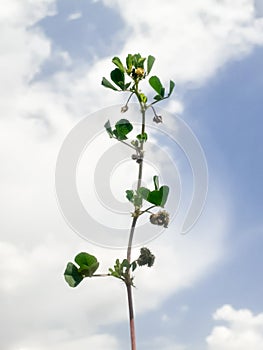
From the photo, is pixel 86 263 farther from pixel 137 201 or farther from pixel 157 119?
pixel 157 119

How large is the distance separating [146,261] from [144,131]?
56.6 inches

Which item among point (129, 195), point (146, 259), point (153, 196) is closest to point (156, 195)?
point (153, 196)

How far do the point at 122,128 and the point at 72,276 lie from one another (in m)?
1.77

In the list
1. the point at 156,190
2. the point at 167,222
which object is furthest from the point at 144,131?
the point at 167,222

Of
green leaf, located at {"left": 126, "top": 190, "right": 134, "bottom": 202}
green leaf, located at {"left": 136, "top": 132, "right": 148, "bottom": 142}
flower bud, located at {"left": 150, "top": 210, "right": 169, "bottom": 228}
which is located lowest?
flower bud, located at {"left": 150, "top": 210, "right": 169, "bottom": 228}

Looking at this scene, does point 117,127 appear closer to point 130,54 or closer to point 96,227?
point 130,54

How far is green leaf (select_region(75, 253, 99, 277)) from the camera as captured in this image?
5.04 m

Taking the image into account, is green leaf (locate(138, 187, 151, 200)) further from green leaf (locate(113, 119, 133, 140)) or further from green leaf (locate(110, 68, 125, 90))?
green leaf (locate(110, 68, 125, 90))

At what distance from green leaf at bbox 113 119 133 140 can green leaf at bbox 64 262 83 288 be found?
1586 mm

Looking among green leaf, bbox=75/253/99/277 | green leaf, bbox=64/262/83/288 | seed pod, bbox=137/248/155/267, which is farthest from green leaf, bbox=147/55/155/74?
green leaf, bbox=64/262/83/288

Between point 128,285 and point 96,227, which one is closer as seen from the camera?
point 128,285

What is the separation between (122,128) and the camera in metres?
5.50

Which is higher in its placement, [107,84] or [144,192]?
[107,84]

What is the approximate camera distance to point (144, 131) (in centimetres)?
529
